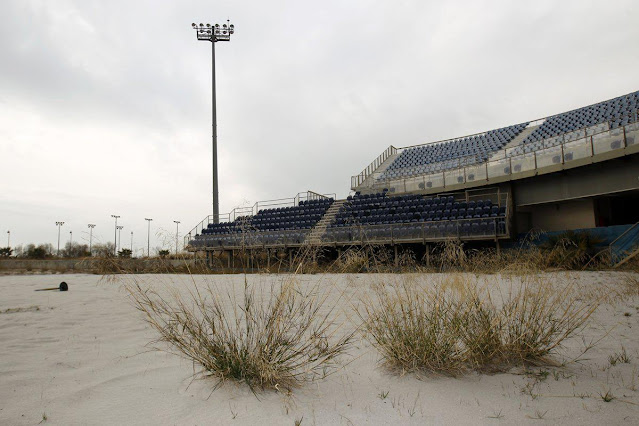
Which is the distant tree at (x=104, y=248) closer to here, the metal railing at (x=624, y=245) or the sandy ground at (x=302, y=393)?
the sandy ground at (x=302, y=393)

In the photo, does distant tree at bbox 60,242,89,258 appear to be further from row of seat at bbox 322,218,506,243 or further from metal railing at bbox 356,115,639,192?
metal railing at bbox 356,115,639,192

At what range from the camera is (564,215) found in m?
21.5

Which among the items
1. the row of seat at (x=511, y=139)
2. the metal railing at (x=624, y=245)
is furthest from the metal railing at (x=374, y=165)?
the metal railing at (x=624, y=245)

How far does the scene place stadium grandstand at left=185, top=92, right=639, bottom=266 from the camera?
707 inches

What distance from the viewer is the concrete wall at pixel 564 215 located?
20484 millimetres

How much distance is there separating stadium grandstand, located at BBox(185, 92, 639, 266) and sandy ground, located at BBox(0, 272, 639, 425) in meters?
10.2

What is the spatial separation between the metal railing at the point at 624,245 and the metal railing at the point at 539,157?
17.5 feet

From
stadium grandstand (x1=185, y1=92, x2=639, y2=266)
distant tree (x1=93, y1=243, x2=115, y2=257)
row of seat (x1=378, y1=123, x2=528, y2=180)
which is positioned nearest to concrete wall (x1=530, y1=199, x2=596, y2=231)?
stadium grandstand (x1=185, y1=92, x2=639, y2=266)

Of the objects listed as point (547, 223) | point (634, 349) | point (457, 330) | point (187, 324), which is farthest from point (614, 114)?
point (187, 324)

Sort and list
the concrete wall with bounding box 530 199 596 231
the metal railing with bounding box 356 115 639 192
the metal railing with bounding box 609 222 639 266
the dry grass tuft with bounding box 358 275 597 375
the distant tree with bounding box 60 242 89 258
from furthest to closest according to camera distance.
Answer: the concrete wall with bounding box 530 199 596 231 < the metal railing with bounding box 356 115 639 192 < the metal railing with bounding box 609 222 639 266 < the distant tree with bounding box 60 242 89 258 < the dry grass tuft with bounding box 358 275 597 375

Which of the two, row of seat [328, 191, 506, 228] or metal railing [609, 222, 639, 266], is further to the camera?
row of seat [328, 191, 506, 228]

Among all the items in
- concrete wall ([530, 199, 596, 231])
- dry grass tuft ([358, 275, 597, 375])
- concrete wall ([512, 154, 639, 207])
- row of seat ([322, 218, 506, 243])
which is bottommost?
dry grass tuft ([358, 275, 597, 375])

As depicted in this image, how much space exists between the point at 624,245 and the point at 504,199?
9.07m

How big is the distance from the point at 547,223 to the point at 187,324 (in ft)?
77.2
